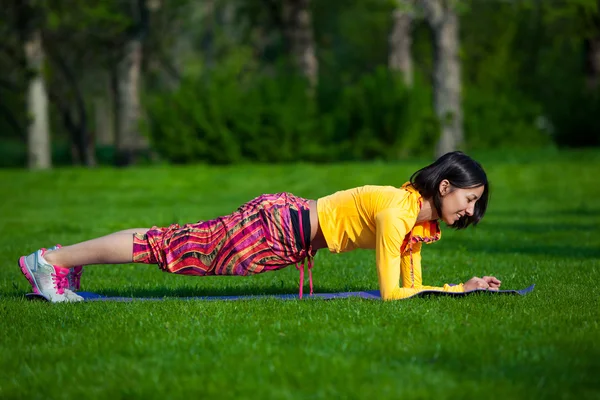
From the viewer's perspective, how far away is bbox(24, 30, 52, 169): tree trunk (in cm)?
2508

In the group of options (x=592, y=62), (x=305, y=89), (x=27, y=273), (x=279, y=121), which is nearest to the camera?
(x=27, y=273)

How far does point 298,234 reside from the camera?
6.32 m

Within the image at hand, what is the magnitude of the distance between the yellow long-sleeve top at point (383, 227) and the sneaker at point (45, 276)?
6.13ft

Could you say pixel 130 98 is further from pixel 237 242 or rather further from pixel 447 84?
pixel 237 242

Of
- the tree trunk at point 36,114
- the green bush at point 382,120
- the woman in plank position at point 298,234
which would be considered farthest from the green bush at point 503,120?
the woman in plank position at point 298,234

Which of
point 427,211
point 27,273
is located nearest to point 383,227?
point 427,211

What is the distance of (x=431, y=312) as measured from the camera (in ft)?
19.2

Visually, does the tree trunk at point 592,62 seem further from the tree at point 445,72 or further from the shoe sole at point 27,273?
the shoe sole at point 27,273

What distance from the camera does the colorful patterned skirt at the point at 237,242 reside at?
6320mm

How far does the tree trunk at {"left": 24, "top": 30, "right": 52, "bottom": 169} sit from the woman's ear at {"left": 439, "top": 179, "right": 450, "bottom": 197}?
2069 centimetres

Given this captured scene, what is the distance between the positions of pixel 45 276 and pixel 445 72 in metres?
18.9

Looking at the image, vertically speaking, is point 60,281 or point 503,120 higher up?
point 503,120

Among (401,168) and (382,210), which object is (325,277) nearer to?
(382,210)

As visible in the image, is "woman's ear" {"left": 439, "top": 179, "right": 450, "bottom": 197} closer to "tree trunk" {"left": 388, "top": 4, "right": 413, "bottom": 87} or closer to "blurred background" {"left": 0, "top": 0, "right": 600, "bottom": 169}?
"blurred background" {"left": 0, "top": 0, "right": 600, "bottom": 169}
